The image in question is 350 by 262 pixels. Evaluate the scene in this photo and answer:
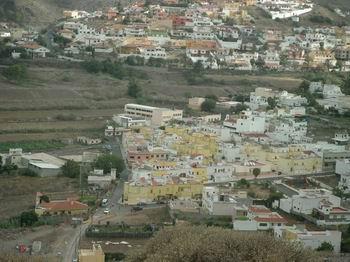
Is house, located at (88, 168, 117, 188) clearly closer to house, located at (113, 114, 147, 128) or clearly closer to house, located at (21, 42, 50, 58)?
house, located at (113, 114, 147, 128)

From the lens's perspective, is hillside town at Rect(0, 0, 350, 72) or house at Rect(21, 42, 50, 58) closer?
house at Rect(21, 42, 50, 58)

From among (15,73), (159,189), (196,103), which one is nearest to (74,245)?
(159,189)

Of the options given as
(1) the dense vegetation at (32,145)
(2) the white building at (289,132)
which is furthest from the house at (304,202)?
(1) the dense vegetation at (32,145)

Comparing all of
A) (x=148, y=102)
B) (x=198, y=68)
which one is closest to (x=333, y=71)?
(x=198, y=68)

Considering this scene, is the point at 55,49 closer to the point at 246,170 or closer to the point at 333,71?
the point at 333,71

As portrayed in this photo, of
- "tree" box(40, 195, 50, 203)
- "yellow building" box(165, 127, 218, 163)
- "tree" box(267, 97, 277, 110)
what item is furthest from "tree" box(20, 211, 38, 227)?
"tree" box(267, 97, 277, 110)

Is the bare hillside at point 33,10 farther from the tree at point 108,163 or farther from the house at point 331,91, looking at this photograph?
the tree at point 108,163
